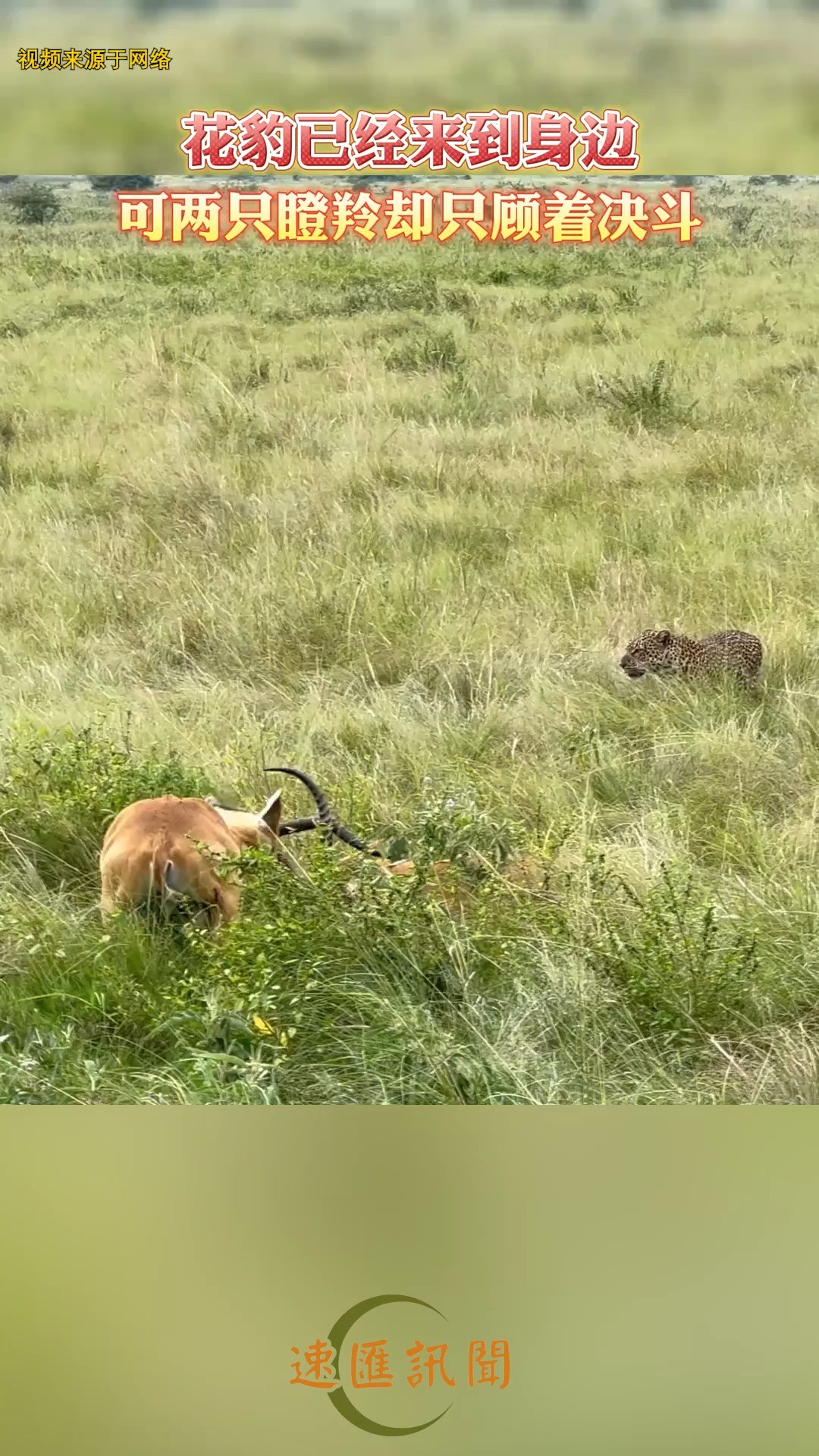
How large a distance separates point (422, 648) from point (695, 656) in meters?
0.76

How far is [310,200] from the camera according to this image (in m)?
2.98

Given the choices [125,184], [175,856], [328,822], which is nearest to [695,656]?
[328,822]

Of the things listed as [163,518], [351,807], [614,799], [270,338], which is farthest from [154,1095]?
[270,338]

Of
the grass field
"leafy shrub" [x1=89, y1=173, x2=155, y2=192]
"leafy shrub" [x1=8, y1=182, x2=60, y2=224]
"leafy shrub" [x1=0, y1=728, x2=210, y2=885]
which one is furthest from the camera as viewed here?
"leafy shrub" [x1=8, y1=182, x2=60, y2=224]

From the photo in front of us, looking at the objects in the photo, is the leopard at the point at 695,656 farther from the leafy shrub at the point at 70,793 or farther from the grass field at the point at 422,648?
the leafy shrub at the point at 70,793

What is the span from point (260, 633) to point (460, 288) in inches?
72.5

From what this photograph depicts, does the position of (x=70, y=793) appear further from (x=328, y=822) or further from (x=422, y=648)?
(x=422, y=648)

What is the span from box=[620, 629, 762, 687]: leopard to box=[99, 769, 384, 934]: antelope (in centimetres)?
120

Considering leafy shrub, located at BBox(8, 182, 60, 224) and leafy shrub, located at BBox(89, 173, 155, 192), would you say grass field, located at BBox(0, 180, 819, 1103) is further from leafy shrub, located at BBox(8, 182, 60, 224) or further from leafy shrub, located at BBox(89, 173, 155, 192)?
leafy shrub, located at BBox(89, 173, 155, 192)

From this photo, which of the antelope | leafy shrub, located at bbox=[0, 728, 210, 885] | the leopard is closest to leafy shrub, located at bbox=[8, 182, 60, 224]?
leafy shrub, located at bbox=[0, 728, 210, 885]

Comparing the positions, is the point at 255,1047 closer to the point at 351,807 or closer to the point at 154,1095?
the point at 154,1095

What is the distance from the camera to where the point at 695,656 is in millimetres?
3574

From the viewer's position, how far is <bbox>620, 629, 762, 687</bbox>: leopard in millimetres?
3551

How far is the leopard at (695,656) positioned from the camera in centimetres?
355
